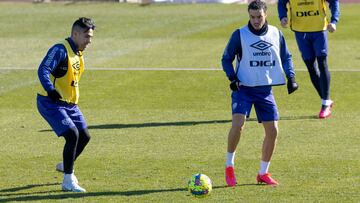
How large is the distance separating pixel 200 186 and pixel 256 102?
1.32 m

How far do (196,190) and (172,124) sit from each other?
5082 millimetres

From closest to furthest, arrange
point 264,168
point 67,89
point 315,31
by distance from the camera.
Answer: point 67,89, point 264,168, point 315,31

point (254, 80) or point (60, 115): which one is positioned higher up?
point (254, 80)

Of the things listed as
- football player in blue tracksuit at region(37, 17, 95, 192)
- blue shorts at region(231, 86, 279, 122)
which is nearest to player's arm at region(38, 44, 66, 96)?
football player in blue tracksuit at region(37, 17, 95, 192)

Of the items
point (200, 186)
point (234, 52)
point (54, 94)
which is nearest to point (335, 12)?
point (234, 52)

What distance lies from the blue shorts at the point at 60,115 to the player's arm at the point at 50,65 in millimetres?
386

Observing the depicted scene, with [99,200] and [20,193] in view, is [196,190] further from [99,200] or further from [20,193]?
[20,193]

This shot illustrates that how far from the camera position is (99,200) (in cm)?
1058

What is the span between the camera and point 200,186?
1044 centimetres

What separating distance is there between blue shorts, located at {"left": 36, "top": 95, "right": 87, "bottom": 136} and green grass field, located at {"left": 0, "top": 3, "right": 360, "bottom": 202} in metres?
0.73

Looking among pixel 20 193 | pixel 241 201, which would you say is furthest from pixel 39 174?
pixel 241 201

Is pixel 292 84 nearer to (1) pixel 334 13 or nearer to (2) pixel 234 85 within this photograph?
(2) pixel 234 85

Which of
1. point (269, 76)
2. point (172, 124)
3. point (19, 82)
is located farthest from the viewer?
point (19, 82)

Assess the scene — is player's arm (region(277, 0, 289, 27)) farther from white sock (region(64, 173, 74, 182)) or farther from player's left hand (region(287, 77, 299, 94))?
white sock (region(64, 173, 74, 182))
